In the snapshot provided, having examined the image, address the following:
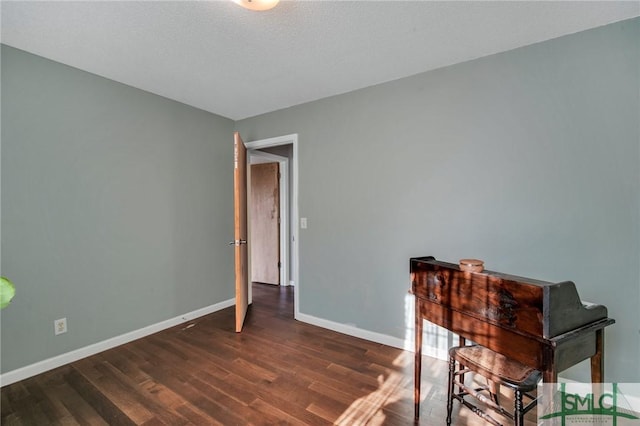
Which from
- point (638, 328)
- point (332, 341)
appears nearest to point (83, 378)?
point (332, 341)

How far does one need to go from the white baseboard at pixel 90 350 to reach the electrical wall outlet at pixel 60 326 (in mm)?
195

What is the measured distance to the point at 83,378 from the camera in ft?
7.20

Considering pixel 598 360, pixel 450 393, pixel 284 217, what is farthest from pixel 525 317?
pixel 284 217

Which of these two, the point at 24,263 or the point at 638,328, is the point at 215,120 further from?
the point at 638,328

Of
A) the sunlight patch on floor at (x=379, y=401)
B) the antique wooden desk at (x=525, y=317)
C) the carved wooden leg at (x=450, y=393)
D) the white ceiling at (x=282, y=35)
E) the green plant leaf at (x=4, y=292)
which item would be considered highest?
the white ceiling at (x=282, y=35)

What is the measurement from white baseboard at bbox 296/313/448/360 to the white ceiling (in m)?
2.40

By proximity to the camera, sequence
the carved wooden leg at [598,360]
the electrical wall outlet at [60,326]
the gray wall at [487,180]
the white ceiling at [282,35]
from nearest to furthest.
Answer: the carved wooden leg at [598,360]
the white ceiling at [282,35]
the gray wall at [487,180]
the electrical wall outlet at [60,326]

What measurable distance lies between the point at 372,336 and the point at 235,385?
4.36 ft

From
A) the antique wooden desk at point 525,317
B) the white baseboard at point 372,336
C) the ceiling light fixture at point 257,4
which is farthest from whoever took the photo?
the white baseboard at point 372,336

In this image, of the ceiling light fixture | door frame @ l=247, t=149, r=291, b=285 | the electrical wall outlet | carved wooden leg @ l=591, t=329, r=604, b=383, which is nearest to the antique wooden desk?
carved wooden leg @ l=591, t=329, r=604, b=383

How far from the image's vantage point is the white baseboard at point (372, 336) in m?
2.52

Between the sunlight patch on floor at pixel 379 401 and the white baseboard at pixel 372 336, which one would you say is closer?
the sunlight patch on floor at pixel 379 401

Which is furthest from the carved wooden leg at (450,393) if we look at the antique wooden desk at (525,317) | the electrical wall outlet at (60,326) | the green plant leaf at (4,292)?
the electrical wall outlet at (60,326)

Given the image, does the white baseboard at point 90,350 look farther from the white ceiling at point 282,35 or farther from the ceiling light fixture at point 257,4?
the ceiling light fixture at point 257,4
